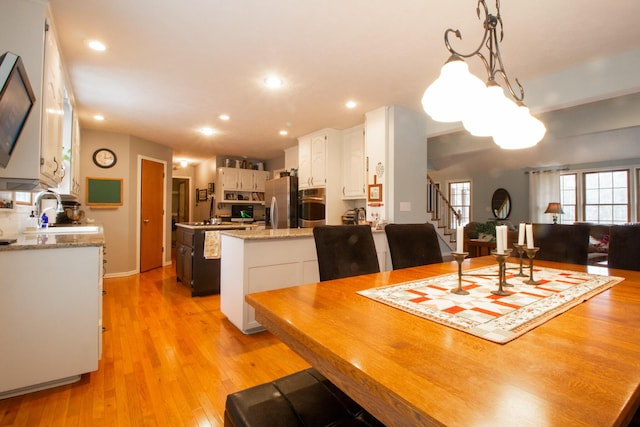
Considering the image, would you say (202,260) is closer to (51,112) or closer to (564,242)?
(51,112)

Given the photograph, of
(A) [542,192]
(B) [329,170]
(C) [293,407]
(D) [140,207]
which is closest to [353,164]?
(B) [329,170]

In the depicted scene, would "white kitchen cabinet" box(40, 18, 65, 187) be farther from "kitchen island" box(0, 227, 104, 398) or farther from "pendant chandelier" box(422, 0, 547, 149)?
"pendant chandelier" box(422, 0, 547, 149)

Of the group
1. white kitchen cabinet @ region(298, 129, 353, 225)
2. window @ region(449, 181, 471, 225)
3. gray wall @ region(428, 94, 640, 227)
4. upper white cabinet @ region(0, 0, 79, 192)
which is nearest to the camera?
upper white cabinet @ region(0, 0, 79, 192)

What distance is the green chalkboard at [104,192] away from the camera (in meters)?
4.77

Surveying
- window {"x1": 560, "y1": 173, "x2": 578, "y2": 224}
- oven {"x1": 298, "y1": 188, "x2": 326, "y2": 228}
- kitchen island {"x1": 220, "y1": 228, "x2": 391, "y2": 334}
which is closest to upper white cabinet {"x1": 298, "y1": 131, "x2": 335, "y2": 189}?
oven {"x1": 298, "y1": 188, "x2": 326, "y2": 228}

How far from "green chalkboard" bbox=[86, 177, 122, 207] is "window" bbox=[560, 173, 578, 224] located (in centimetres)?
915

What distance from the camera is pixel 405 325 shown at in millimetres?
920

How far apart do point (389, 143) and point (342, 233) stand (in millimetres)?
2190

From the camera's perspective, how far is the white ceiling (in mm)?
1908

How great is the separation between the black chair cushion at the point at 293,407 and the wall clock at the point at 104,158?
5186mm

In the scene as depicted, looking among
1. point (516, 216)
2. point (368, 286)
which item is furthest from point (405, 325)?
point (516, 216)

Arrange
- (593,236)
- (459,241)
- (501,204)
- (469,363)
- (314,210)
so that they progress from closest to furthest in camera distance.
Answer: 1. (469,363)
2. (459,241)
3. (314,210)
4. (593,236)
5. (501,204)

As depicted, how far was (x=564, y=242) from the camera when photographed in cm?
226

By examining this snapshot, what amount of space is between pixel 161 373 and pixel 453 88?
2.35 meters
